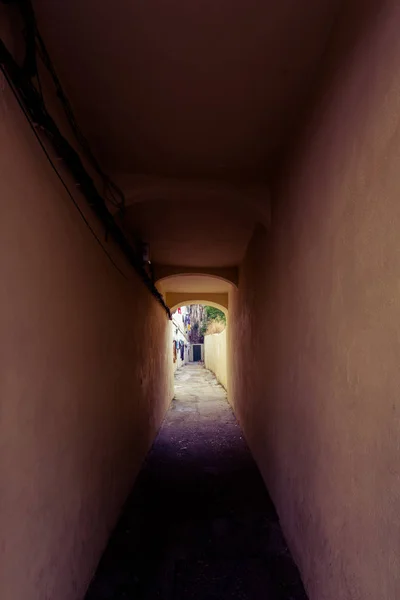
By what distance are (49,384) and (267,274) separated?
7.90 feet

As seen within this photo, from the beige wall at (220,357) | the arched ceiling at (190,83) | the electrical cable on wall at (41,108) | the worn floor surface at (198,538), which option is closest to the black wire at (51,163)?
the electrical cable on wall at (41,108)

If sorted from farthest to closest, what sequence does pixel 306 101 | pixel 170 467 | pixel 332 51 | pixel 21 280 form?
pixel 170 467 → pixel 306 101 → pixel 332 51 → pixel 21 280

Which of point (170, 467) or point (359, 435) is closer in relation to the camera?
point (359, 435)

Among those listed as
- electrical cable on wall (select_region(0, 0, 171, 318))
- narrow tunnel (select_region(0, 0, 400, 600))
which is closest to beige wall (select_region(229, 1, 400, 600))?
narrow tunnel (select_region(0, 0, 400, 600))

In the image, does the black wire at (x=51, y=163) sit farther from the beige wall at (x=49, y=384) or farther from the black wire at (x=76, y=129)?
the black wire at (x=76, y=129)

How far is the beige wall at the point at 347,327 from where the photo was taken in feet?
3.92

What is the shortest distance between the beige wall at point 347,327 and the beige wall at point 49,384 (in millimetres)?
1340

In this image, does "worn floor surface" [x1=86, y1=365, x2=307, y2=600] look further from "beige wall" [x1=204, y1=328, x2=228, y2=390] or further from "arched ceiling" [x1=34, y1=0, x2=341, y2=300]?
"beige wall" [x1=204, y1=328, x2=228, y2=390]

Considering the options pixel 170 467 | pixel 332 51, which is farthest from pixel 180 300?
pixel 332 51

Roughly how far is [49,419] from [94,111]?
5.94 ft

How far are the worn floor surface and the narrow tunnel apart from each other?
22 mm

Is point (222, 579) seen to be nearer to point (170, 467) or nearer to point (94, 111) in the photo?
point (170, 467)

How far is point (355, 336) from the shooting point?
1455 mm

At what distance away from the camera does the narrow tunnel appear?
4.35 feet
